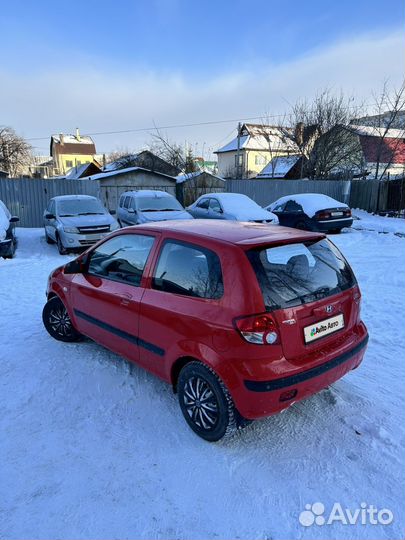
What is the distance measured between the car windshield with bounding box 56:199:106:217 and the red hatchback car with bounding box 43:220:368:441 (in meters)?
7.47

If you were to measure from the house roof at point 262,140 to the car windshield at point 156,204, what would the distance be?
1839cm

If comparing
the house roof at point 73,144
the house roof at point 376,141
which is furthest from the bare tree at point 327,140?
the house roof at point 73,144

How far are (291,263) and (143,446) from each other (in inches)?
70.0

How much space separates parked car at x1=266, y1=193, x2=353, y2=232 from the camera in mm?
11828

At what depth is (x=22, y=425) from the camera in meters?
2.88

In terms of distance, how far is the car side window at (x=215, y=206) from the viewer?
37.2 feet

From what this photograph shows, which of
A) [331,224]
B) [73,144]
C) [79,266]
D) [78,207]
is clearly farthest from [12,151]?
[79,266]

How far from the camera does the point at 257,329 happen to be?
7.69 ft

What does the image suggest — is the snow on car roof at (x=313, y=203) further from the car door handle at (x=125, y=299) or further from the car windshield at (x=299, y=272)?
the car door handle at (x=125, y=299)

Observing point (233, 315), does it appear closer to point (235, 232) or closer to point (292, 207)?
point (235, 232)

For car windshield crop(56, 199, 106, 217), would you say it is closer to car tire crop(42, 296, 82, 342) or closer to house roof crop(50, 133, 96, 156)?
car tire crop(42, 296, 82, 342)

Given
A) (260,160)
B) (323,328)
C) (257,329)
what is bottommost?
(323,328)

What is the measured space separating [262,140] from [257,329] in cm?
5024

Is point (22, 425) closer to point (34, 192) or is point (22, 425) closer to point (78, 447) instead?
point (78, 447)
